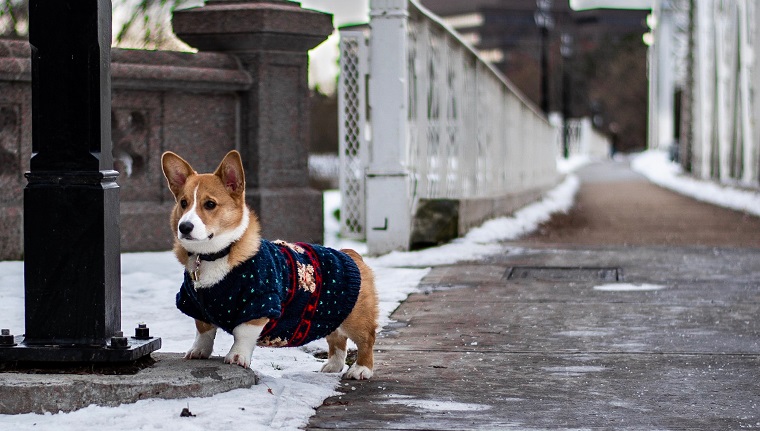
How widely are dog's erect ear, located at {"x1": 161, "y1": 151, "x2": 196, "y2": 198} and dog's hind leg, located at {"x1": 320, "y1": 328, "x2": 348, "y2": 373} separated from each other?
0.99 metres

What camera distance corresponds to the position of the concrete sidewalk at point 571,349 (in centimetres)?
448

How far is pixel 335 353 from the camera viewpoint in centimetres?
530

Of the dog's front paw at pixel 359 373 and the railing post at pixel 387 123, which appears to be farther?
the railing post at pixel 387 123

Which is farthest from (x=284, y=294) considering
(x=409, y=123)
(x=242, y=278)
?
(x=409, y=123)

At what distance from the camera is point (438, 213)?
1124 centimetres

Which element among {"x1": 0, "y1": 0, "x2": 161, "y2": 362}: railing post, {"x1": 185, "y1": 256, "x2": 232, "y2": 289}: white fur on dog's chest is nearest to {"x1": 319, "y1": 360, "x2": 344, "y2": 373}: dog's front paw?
{"x1": 185, "y1": 256, "x2": 232, "y2": 289}: white fur on dog's chest

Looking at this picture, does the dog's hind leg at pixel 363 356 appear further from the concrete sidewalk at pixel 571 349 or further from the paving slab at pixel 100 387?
the paving slab at pixel 100 387

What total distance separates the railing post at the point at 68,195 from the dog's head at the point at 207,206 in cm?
28

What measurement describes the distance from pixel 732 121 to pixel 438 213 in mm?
15374

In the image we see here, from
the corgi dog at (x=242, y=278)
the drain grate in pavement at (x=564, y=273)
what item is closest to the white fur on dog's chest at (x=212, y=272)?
the corgi dog at (x=242, y=278)

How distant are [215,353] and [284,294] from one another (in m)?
0.90

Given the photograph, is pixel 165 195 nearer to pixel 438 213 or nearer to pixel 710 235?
pixel 438 213

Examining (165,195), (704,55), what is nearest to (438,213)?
(165,195)

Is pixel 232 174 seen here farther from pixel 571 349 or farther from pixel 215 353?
pixel 571 349
